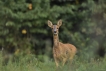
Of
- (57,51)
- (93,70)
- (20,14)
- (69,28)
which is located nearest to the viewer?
(93,70)

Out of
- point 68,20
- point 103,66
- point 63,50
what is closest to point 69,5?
point 68,20

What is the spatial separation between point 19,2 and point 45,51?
2.48 m

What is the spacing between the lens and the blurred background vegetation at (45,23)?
56.6ft

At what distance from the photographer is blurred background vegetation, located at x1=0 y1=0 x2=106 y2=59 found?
56.6ft

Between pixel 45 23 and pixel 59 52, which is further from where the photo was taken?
pixel 45 23

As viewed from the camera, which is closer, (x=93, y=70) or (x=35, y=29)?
(x=93, y=70)

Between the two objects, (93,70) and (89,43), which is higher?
(93,70)

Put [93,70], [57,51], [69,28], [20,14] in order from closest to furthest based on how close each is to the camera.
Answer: [93,70]
[57,51]
[20,14]
[69,28]

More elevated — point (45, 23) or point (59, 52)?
point (59, 52)

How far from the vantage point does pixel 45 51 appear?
1856 cm

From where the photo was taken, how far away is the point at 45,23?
58.7ft

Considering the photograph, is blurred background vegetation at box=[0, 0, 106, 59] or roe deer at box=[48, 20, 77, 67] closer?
roe deer at box=[48, 20, 77, 67]

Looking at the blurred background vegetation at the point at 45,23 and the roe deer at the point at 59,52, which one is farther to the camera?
the blurred background vegetation at the point at 45,23

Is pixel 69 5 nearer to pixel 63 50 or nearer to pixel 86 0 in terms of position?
pixel 86 0
